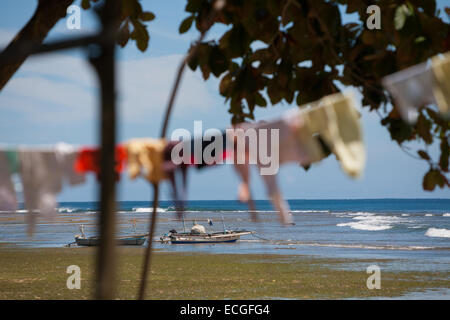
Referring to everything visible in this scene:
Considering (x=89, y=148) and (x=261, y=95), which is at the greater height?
(x=261, y=95)

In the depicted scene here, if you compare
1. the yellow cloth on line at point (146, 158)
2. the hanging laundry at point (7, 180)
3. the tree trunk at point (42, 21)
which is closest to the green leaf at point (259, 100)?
the tree trunk at point (42, 21)

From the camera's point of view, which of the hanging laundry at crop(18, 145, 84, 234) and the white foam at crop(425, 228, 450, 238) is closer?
the hanging laundry at crop(18, 145, 84, 234)

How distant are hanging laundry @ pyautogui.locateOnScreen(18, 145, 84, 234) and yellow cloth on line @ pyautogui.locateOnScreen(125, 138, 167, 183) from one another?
16cm

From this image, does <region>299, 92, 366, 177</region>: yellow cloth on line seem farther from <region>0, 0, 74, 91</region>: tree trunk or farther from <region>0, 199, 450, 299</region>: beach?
<region>0, 199, 450, 299</region>: beach

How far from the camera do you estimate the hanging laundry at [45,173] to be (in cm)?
142

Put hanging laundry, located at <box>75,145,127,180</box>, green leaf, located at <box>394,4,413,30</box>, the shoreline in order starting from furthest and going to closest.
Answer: the shoreline → green leaf, located at <box>394,4,413,30</box> → hanging laundry, located at <box>75,145,127,180</box>

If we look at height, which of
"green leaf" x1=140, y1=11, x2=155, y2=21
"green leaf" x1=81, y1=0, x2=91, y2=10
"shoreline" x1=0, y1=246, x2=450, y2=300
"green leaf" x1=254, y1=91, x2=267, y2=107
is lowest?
"shoreline" x1=0, y1=246, x2=450, y2=300

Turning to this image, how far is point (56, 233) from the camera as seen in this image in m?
32.6

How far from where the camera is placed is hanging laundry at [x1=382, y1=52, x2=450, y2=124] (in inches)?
52.7

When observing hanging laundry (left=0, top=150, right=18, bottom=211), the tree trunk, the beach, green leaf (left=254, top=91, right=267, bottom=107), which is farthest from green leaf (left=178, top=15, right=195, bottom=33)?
the beach

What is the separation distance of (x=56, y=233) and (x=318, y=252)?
58.5ft

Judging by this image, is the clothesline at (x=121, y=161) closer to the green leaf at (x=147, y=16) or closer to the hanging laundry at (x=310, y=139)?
the hanging laundry at (x=310, y=139)
